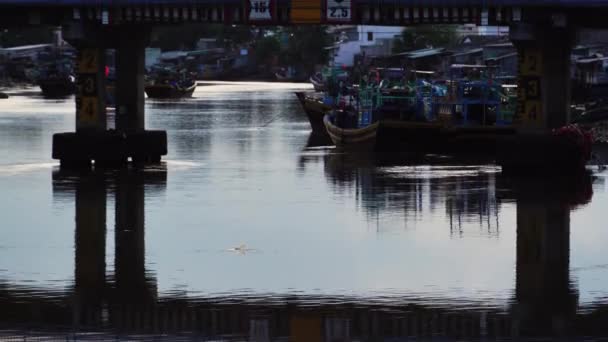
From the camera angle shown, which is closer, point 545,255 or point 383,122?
point 545,255

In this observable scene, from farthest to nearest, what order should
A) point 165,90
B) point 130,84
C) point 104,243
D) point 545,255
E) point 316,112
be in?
point 165,90
point 316,112
point 130,84
point 104,243
point 545,255

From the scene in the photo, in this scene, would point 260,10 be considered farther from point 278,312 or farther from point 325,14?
point 278,312

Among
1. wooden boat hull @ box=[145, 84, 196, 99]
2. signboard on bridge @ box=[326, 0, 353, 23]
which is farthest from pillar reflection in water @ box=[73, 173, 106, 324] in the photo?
wooden boat hull @ box=[145, 84, 196, 99]

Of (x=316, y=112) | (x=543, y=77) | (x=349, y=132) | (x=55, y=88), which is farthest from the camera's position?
(x=55, y=88)

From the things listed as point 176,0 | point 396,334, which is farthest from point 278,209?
point 396,334

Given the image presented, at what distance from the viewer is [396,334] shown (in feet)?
91.1

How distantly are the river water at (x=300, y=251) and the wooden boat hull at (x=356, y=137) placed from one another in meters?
4.68

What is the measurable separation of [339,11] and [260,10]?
271 cm

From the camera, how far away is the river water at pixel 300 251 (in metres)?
29.2

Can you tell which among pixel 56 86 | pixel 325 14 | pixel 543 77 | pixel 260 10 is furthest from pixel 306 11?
pixel 56 86

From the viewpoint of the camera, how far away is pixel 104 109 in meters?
61.0

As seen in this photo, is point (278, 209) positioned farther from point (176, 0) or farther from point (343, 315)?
point (343, 315)

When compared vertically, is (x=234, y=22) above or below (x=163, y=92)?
above

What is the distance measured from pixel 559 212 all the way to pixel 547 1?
1018 cm
